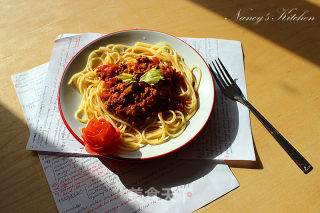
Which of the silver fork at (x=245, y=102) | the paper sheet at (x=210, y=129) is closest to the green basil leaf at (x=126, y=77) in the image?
the paper sheet at (x=210, y=129)

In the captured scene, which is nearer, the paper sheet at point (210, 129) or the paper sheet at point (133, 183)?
the paper sheet at point (133, 183)

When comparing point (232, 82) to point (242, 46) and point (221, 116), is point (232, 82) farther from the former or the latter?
point (242, 46)

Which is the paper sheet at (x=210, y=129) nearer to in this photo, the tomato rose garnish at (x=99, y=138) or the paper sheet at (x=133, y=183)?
the paper sheet at (x=133, y=183)

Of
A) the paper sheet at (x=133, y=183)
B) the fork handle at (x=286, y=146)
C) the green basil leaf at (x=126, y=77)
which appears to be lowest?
the paper sheet at (x=133, y=183)

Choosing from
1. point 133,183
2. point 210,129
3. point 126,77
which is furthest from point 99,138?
point 210,129

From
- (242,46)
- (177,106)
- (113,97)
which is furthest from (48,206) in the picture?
(242,46)

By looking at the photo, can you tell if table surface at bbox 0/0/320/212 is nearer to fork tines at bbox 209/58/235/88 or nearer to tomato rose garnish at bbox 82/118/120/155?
fork tines at bbox 209/58/235/88

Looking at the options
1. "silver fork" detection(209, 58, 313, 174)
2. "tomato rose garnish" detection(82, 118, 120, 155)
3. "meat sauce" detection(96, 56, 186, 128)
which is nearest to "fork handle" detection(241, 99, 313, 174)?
"silver fork" detection(209, 58, 313, 174)
